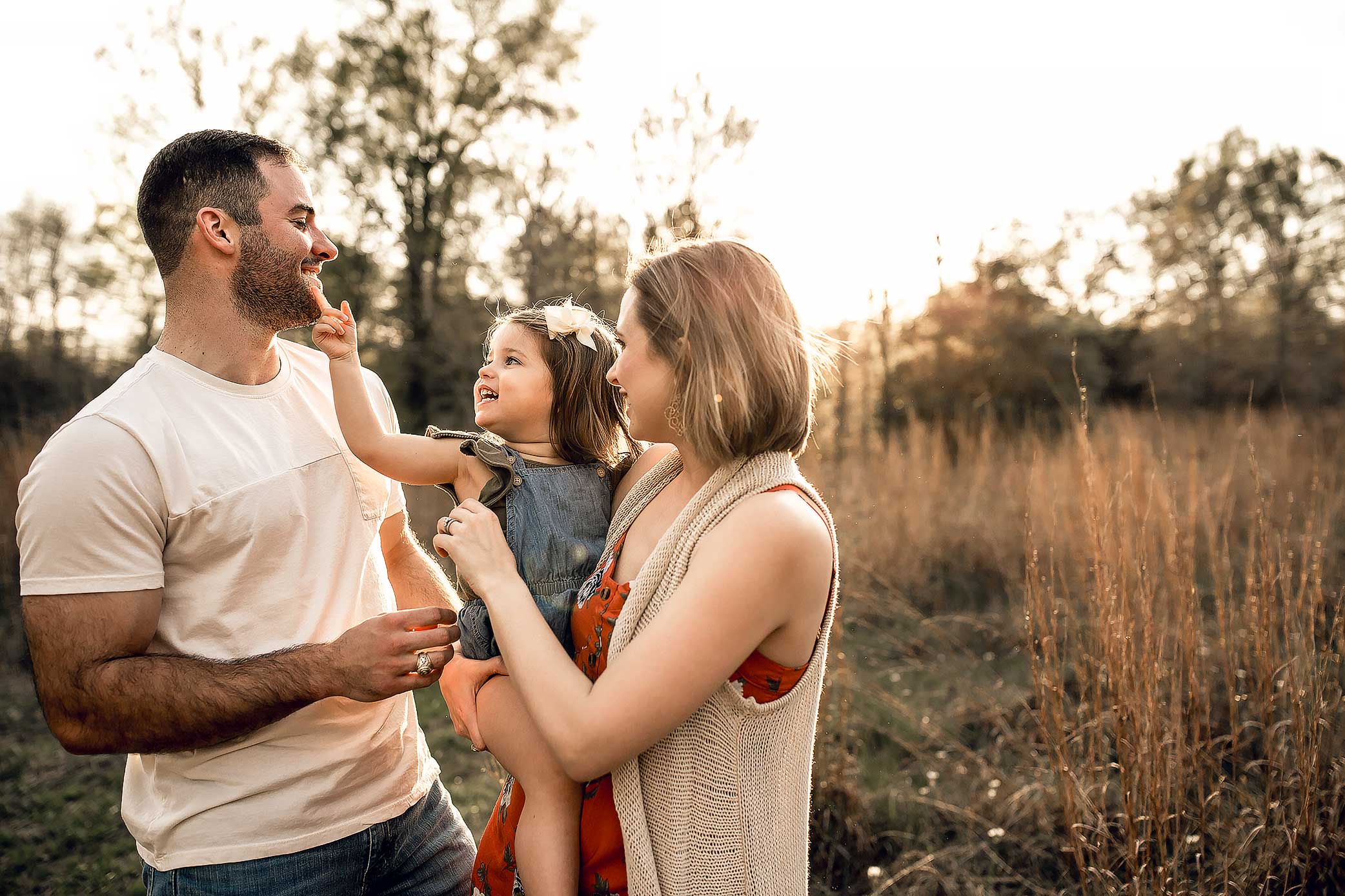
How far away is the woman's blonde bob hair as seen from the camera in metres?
1.51

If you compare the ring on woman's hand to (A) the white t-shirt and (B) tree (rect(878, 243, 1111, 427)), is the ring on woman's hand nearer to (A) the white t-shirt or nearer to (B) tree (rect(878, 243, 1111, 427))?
(A) the white t-shirt

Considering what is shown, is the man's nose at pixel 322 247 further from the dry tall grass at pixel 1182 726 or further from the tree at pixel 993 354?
the tree at pixel 993 354

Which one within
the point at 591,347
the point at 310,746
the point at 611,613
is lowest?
the point at 310,746

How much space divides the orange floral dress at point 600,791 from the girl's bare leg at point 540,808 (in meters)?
0.03

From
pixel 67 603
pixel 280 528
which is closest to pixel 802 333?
pixel 280 528

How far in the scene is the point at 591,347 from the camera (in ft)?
7.13

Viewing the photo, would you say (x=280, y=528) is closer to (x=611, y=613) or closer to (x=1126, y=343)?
(x=611, y=613)

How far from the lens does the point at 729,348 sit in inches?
59.6

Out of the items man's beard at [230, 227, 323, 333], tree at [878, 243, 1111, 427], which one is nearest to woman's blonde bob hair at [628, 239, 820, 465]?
man's beard at [230, 227, 323, 333]

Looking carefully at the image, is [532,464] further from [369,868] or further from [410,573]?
[369,868]

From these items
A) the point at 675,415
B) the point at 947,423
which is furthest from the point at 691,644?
the point at 947,423

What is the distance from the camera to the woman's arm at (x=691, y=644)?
1361mm

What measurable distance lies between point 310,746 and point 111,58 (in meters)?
14.7

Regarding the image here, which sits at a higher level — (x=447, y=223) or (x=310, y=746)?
(x=447, y=223)
